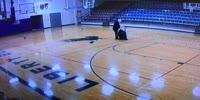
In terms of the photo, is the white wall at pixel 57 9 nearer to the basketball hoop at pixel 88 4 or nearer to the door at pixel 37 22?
the door at pixel 37 22

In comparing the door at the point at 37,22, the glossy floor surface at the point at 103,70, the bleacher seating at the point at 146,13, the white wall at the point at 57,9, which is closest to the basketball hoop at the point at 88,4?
the white wall at the point at 57,9

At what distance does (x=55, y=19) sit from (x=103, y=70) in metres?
15.1

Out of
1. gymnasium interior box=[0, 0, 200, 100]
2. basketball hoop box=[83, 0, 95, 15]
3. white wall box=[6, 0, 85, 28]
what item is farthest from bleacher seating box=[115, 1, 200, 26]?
white wall box=[6, 0, 85, 28]

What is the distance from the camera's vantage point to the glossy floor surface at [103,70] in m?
6.99

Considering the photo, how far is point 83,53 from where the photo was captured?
12.0m

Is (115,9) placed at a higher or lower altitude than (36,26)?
higher

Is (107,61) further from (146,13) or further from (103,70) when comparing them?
(146,13)

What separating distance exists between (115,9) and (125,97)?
18.5m

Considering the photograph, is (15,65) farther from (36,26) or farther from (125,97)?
(36,26)

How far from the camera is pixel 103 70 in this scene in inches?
360

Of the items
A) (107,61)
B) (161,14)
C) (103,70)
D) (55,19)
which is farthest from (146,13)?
(103,70)

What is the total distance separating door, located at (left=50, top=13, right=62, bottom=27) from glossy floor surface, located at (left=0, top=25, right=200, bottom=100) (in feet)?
27.6

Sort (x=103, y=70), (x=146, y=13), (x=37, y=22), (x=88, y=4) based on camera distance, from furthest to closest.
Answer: (x=88, y=4) → (x=37, y=22) → (x=146, y=13) → (x=103, y=70)

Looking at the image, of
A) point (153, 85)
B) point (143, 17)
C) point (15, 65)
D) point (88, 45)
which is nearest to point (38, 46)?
point (88, 45)
